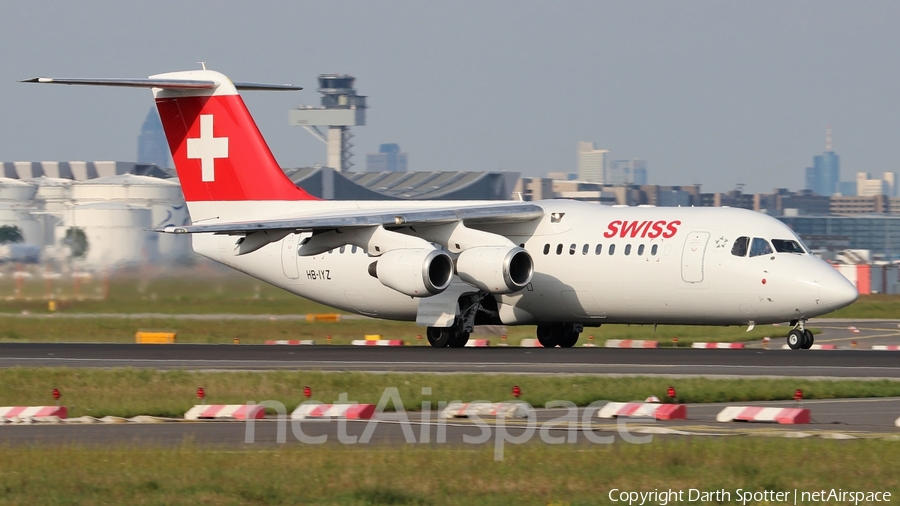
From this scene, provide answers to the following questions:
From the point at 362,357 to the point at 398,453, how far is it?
538 inches

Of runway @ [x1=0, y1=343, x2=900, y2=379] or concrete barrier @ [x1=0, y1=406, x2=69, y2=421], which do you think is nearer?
concrete barrier @ [x1=0, y1=406, x2=69, y2=421]

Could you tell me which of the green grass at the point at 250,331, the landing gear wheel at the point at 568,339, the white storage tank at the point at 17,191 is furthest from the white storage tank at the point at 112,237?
the landing gear wheel at the point at 568,339

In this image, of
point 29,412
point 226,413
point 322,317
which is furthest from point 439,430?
point 322,317

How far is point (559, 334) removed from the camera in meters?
30.3

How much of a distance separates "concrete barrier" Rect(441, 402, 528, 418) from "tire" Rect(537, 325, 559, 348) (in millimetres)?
14781

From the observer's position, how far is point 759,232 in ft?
87.0

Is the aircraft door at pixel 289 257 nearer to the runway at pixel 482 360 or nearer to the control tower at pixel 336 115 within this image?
the runway at pixel 482 360

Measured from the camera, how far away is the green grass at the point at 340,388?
56.3 feet

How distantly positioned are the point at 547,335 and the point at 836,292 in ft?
24.8

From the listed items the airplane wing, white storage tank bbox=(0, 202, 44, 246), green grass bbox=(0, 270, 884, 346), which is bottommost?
green grass bbox=(0, 270, 884, 346)

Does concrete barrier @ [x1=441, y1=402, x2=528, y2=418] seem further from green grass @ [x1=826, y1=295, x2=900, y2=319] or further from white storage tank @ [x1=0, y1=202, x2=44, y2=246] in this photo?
green grass @ [x1=826, y1=295, x2=900, y2=319]

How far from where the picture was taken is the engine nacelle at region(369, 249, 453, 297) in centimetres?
2736

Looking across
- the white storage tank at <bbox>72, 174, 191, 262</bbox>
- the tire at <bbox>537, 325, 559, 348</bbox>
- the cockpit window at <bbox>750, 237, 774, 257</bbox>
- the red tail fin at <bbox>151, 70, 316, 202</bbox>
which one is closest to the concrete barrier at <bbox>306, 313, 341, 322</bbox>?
the red tail fin at <bbox>151, 70, 316, 202</bbox>

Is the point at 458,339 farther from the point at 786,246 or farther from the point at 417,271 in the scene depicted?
the point at 786,246
